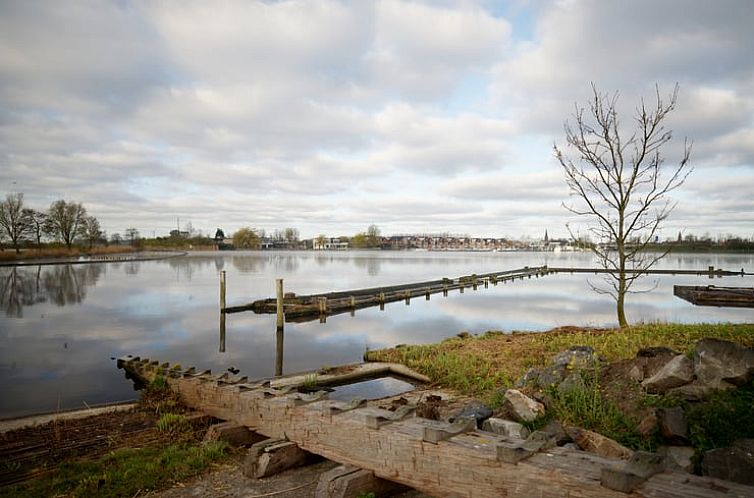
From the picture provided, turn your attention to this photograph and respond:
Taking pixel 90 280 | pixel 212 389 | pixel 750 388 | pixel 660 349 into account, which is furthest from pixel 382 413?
pixel 90 280

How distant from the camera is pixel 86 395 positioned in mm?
12492

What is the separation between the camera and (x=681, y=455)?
15.3ft

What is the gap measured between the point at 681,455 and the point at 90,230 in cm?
11893

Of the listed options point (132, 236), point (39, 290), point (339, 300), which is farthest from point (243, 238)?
point (339, 300)

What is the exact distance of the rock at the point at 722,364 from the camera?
18.2 ft

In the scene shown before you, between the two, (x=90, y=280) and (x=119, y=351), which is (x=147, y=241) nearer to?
(x=90, y=280)

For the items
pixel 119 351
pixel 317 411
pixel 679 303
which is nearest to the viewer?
pixel 317 411

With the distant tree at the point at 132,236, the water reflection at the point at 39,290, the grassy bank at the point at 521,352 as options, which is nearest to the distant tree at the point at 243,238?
the distant tree at the point at 132,236

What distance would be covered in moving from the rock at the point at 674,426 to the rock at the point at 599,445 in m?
0.67

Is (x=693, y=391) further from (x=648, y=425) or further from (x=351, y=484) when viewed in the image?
(x=351, y=484)

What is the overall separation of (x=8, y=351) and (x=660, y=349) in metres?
21.5

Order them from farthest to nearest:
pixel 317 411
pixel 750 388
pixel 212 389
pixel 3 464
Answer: pixel 212 389
pixel 3 464
pixel 750 388
pixel 317 411

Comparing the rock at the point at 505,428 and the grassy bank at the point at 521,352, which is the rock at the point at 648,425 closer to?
the rock at the point at 505,428

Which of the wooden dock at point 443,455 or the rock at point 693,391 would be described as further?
the rock at point 693,391
